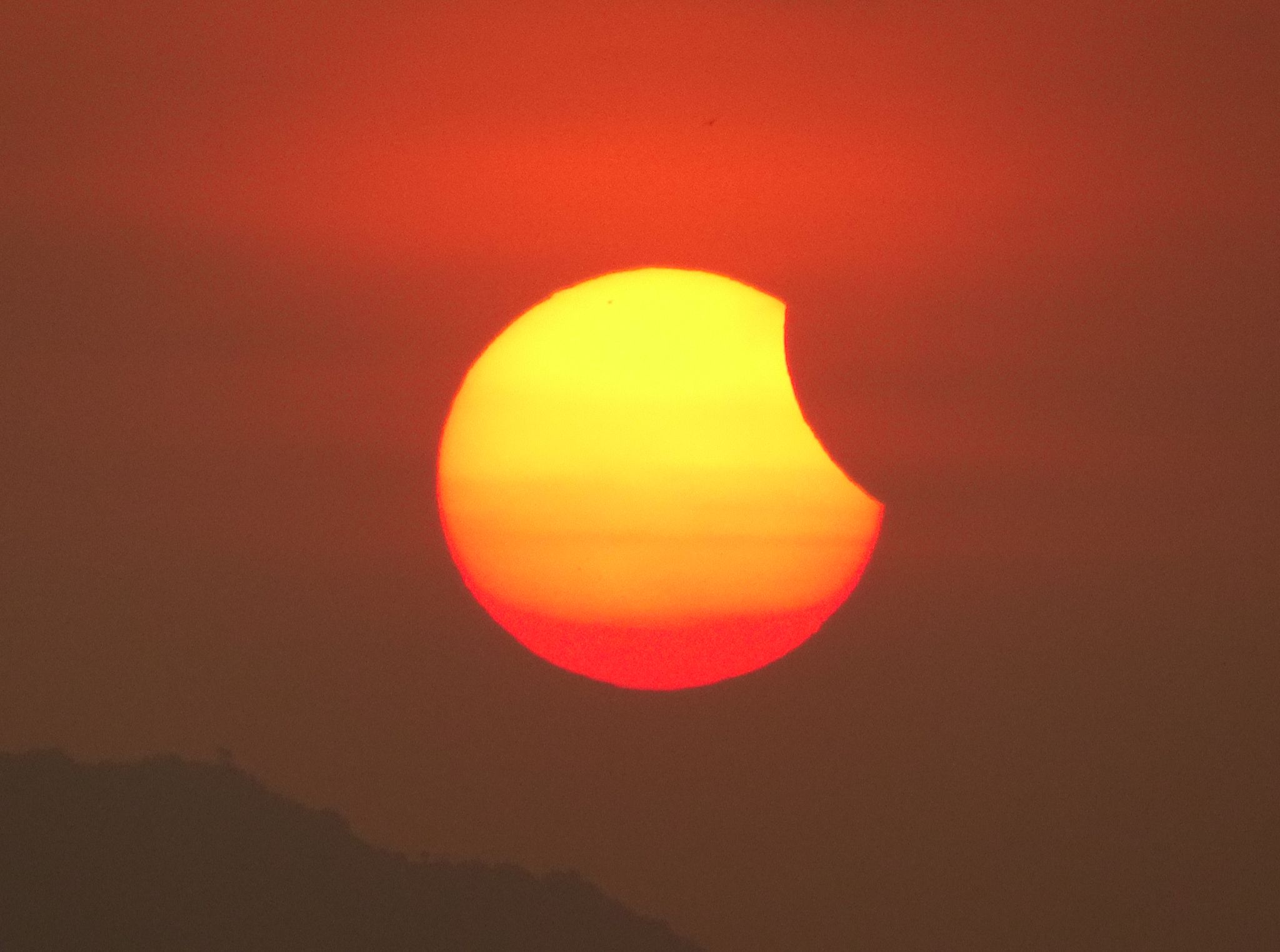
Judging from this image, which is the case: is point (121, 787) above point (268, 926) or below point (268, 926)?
above

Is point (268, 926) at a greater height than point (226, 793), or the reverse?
point (226, 793)

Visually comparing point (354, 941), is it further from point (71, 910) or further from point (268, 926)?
point (71, 910)

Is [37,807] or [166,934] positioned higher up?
[37,807]

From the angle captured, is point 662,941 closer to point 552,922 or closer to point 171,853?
point 552,922

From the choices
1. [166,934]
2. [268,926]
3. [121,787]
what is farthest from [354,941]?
[121,787]

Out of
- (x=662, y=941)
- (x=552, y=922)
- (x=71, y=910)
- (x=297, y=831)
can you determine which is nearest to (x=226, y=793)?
(x=297, y=831)

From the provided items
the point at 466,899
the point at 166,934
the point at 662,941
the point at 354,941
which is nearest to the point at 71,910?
the point at 166,934

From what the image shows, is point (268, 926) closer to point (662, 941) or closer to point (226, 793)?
point (226, 793)
